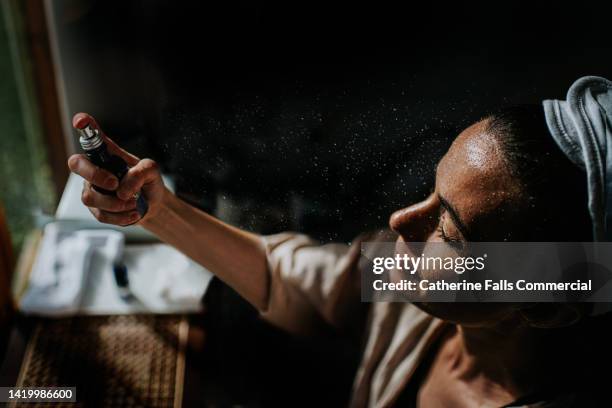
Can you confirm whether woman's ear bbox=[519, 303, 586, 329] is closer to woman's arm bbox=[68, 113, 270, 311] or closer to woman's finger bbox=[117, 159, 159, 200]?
woman's arm bbox=[68, 113, 270, 311]

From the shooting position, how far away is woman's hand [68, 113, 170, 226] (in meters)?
0.73

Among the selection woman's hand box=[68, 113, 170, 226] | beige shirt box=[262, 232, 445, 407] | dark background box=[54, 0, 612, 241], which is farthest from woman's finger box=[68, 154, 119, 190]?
beige shirt box=[262, 232, 445, 407]

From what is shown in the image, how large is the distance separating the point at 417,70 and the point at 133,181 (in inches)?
14.8

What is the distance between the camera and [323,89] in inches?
31.0

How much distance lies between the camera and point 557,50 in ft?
2.42

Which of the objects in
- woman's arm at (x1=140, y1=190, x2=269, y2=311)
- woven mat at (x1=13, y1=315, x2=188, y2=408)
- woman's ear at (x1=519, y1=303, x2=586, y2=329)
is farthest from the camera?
woven mat at (x1=13, y1=315, x2=188, y2=408)

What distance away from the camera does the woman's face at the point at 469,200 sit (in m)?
0.71

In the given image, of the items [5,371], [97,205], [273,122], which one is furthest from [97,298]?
[273,122]

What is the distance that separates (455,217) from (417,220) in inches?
2.2

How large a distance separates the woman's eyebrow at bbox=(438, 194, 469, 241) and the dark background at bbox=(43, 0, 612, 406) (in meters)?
0.03

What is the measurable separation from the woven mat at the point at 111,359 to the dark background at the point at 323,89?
365 millimetres

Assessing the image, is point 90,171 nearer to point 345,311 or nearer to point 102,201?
point 102,201

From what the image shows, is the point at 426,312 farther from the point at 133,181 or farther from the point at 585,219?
the point at 133,181

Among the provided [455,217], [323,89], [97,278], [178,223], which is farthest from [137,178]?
[97,278]
